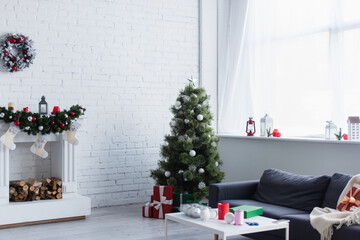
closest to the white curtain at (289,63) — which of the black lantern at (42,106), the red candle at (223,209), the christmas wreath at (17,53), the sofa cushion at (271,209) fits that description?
the sofa cushion at (271,209)

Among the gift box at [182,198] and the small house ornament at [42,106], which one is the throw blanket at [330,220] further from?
the small house ornament at [42,106]

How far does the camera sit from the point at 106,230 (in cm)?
484

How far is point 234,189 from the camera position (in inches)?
186

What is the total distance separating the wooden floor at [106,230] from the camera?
4574 mm

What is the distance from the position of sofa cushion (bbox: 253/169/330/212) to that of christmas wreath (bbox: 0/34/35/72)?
2.90 metres

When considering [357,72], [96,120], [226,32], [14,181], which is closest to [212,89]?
[226,32]

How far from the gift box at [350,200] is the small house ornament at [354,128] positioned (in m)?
1.14

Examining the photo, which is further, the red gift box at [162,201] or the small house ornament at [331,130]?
the red gift box at [162,201]

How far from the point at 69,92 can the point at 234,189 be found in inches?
93.9

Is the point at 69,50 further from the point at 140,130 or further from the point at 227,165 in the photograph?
the point at 227,165

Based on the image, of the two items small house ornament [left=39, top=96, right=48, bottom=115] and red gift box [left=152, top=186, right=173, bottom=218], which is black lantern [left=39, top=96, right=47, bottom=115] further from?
red gift box [left=152, top=186, right=173, bottom=218]

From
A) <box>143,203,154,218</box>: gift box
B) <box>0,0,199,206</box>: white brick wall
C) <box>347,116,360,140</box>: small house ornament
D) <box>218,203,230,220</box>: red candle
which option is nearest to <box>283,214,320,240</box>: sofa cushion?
<box>218,203,230,220</box>: red candle

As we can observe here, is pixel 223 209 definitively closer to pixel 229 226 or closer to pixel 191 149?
pixel 229 226

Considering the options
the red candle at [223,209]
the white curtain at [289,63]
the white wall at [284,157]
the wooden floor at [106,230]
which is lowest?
the wooden floor at [106,230]
